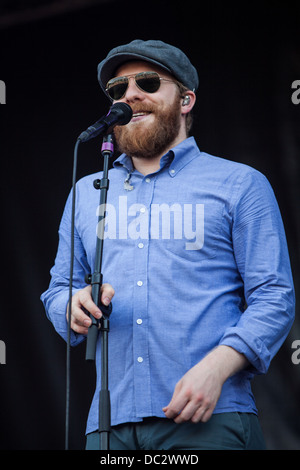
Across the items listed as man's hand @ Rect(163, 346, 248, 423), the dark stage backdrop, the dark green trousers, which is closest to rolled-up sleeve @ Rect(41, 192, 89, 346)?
the dark green trousers

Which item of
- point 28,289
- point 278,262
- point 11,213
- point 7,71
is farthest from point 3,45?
point 278,262

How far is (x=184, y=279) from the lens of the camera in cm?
190

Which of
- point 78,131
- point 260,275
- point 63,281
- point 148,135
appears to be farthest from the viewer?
point 78,131

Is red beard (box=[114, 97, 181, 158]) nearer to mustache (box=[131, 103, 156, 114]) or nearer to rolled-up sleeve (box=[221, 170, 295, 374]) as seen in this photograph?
mustache (box=[131, 103, 156, 114])

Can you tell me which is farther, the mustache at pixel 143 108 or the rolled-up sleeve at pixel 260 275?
the mustache at pixel 143 108

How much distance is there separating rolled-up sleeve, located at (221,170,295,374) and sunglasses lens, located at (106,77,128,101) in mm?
559

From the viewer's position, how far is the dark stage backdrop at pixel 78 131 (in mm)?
3010

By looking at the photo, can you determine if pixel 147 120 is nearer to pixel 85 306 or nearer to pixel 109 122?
pixel 109 122

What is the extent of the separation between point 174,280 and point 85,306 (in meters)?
0.40

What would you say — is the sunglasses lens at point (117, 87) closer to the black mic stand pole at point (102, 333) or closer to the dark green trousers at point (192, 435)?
the black mic stand pole at point (102, 333)

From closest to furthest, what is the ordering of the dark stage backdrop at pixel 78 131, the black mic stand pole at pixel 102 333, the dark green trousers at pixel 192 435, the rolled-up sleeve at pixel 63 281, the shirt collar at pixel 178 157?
the black mic stand pole at pixel 102 333, the dark green trousers at pixel 192 435, the rolled-up sleeve at pixel 63 281, the shirt collar at pixel 178 157, the dark stage backdrop at pixel 78 131

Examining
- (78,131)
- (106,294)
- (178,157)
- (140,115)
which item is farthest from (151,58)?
(78,131)

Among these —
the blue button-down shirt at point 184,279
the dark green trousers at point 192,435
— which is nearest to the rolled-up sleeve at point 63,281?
the blue button-down shirt at point 184,279

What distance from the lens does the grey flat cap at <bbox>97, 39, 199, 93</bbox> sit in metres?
2.21
